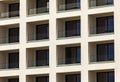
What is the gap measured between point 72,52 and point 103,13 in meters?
5.74

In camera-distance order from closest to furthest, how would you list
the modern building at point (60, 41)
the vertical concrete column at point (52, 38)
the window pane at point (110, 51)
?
the modern building at point (60, 41), the window pane at point (110, 51), the vertical concrete column at point (52, 38)

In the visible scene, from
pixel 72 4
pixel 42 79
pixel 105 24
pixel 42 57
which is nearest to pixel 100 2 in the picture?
pixel 105 24

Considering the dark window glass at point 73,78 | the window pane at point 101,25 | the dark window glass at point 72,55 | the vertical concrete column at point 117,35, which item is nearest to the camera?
the vertical concrete column at point 117,35

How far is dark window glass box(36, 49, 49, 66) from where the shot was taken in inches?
2127

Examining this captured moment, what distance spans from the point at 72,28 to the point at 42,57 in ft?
15.0

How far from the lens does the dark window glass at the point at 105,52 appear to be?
167ft

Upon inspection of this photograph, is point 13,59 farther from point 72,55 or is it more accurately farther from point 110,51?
point 110,51

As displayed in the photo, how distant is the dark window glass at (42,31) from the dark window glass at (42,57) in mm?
1505

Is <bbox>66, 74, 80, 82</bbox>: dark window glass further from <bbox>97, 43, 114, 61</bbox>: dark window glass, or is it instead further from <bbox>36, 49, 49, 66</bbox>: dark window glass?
<bbox>97, 43, 114, 61</bbox>: dark window glass

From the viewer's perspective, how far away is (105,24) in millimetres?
51875

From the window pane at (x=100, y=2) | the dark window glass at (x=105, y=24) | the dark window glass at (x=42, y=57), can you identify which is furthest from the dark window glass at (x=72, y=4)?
the dark window glass at (x=42, y=57)

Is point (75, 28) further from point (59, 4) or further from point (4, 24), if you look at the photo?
point (4, 24)

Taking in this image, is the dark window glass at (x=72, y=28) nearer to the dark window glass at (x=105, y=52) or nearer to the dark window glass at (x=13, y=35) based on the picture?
the dark window glass at (x=105, y=52)

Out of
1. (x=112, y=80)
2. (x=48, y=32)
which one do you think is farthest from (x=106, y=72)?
(x=48, y=32)
